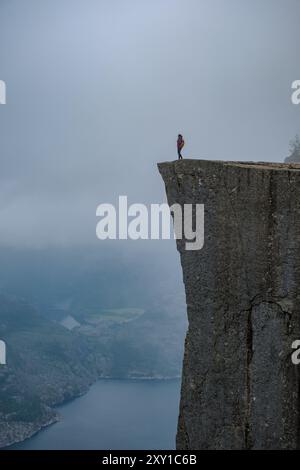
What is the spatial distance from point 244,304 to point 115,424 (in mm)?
126037

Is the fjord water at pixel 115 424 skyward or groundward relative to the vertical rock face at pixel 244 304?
groundward

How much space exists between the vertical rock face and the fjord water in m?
106

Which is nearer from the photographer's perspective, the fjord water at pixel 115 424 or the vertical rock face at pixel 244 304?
the vertical rock face at pixel 244 304

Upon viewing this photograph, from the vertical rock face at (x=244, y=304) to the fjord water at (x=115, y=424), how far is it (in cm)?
10642

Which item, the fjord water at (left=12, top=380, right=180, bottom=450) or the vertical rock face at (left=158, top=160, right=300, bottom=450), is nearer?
the vertical rock face at (left=158, top=160, right=300, bottom=450)

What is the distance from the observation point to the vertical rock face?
1095cm

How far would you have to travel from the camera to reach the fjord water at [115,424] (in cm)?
12256

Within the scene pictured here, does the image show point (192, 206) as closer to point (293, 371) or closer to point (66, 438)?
point (293, 371)

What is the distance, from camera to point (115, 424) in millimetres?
130500

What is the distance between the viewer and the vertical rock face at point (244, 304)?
1095 centimetres

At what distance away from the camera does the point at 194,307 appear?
447 inches

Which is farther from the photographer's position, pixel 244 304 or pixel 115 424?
pixel 115 424

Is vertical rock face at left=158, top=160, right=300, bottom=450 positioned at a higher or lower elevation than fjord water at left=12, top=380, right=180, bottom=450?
higher

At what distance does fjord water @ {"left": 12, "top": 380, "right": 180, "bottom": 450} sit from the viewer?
12256 centimetres
